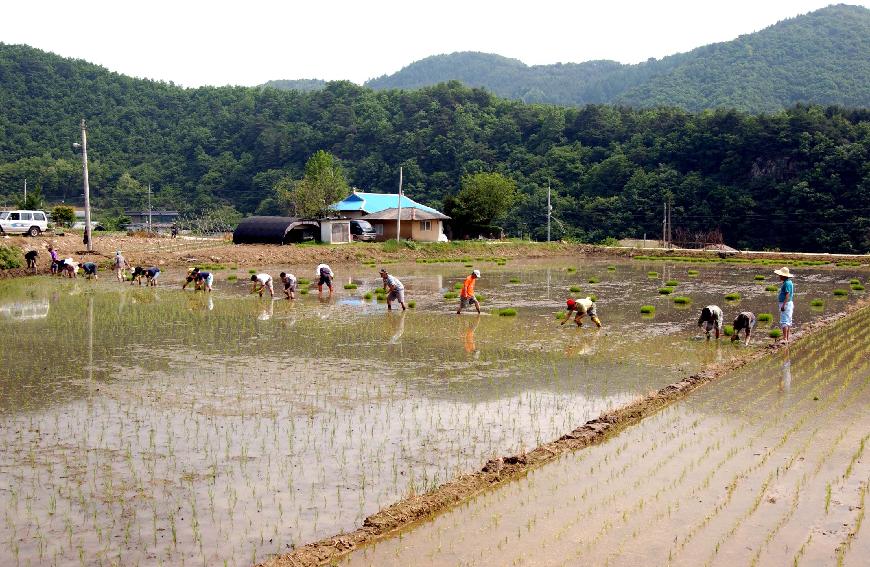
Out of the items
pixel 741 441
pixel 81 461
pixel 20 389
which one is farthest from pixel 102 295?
pixel 741 441

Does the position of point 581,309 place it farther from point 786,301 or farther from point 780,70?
point 780,70

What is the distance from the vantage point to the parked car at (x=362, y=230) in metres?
57.8

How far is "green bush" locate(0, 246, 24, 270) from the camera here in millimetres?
33281

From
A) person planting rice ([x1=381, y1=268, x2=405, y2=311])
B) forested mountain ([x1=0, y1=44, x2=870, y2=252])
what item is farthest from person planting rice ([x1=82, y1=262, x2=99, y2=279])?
forested mountain ([x1=0, y1=44, x2=870, y2=252])

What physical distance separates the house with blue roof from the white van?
69.5ft

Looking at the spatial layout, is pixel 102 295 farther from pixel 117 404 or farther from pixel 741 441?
pixel 741 441

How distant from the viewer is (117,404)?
11812 mm

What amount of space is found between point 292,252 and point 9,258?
49.7ft

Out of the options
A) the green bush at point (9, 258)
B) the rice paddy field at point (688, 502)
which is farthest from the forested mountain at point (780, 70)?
the rice paddy field at point (688, 502)

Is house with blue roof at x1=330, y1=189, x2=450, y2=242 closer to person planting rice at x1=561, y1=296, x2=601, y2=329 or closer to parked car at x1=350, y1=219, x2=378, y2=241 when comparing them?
parked car at x1=350, y1=219, x2=378, y2=241

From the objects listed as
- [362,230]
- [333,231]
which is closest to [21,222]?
[333,231]

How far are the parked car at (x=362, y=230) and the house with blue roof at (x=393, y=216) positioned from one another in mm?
379

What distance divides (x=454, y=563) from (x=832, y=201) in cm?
6818

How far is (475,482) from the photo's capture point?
28.1 feet
